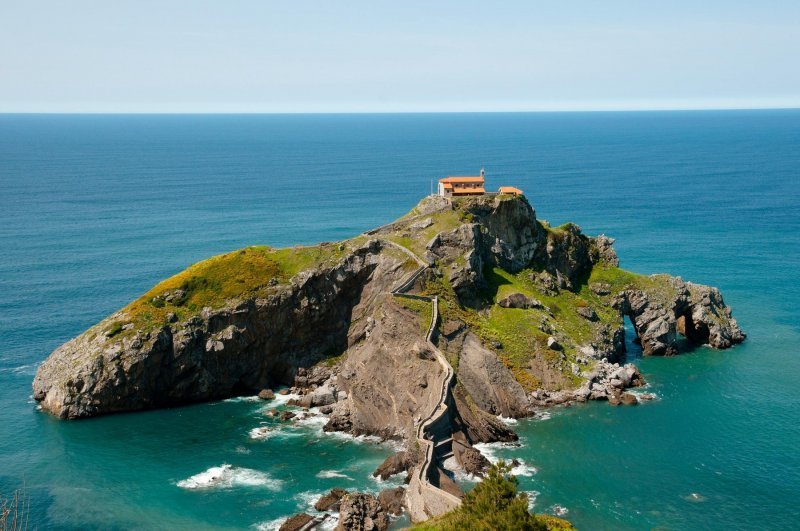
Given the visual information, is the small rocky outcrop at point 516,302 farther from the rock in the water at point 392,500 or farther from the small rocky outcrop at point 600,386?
the rock in the water at point 392,500

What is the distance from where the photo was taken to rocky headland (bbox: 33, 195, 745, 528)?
296ft

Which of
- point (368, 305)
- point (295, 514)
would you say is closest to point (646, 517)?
point (295, 514)

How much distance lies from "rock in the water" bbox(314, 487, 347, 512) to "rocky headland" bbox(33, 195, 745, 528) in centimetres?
621

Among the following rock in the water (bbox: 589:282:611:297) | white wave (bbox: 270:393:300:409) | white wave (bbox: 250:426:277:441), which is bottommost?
white wave (bbox: 250:426:277:441)

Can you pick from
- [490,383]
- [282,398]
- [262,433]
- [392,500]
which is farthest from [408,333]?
[392,500]

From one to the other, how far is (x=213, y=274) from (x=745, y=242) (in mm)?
124677

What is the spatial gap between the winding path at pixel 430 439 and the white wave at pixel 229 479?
14.7 meters

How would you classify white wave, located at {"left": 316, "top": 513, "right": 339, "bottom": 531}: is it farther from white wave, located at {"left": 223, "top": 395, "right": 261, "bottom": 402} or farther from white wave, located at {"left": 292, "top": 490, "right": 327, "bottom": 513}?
white wave, located at {"left": 223, "top": 395, "right": 261, "bottom": 402}

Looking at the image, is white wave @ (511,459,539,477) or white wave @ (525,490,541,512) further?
white wave @ (511,459,539,477)

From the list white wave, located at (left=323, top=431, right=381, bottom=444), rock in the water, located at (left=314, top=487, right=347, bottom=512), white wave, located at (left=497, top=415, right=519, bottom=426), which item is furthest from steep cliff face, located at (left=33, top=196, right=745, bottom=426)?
rock in the water, located at (left=314, top=487, right=347, bottom=512)

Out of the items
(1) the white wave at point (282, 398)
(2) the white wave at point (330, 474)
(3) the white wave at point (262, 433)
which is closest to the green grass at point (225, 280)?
(1) the white wave at point (282, 398)

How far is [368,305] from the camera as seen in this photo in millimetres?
104875

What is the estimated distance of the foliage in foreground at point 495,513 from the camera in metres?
53.2

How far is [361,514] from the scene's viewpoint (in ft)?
220
